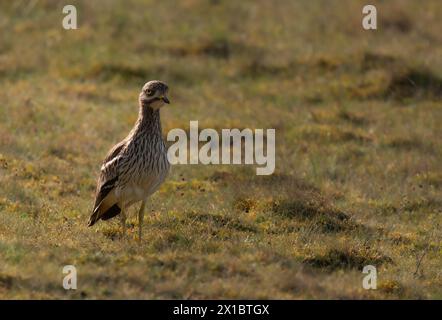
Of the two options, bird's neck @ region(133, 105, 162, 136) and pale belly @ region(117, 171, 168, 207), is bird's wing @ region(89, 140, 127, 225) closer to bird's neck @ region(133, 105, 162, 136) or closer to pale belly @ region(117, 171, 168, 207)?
pale belly @ region(117, 171, 168, 207)

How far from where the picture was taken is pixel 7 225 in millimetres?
12398

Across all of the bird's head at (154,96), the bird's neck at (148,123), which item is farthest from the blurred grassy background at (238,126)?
the bird's head at (154,96)

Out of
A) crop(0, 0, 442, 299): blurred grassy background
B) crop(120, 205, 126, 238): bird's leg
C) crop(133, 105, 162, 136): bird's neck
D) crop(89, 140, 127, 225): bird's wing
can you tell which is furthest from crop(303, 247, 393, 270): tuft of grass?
crop(89, 140, 127, 225): bird's wing

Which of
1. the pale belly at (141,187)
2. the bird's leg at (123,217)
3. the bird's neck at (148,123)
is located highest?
the bird's neck at (148,123)

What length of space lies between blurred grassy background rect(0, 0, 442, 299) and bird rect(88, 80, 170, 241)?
1.53ft

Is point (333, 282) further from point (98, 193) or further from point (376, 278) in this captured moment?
point (98, 193)

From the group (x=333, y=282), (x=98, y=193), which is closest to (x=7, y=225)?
(x=98, y=193)

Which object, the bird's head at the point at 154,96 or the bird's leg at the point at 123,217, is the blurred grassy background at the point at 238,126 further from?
the bird's head at the point at 154,96

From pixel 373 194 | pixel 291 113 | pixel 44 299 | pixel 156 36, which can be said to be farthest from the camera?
pixel 156 36

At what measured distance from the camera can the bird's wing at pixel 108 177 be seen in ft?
40.1

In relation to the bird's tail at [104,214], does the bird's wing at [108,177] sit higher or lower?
higher

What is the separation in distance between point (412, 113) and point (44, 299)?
11.3 metres

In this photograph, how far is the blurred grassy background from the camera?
1109cm

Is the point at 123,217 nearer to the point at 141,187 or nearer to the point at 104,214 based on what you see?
the point at 104,214
